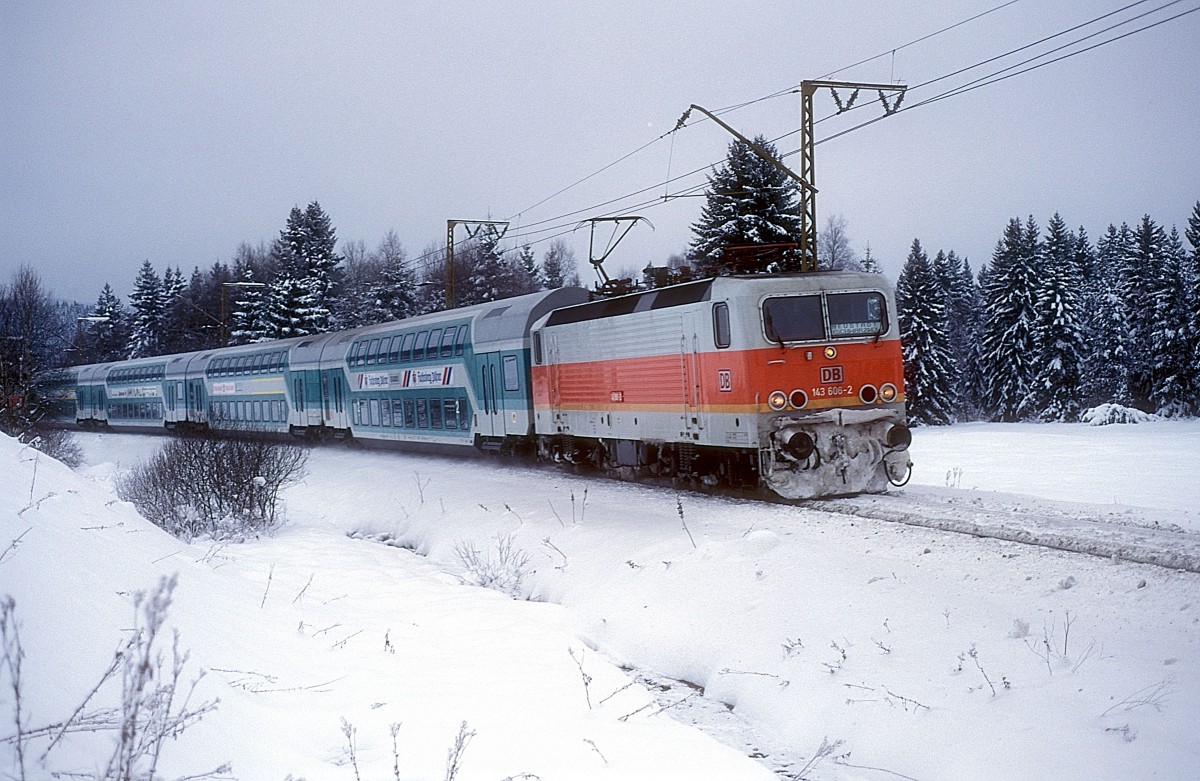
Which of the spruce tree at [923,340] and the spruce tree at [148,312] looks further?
the spruce tree at [148,312]

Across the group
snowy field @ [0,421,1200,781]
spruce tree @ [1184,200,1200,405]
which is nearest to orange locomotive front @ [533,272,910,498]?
snowy field @ [0,421,1200,781]

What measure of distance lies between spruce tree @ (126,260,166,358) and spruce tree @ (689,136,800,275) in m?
56.9

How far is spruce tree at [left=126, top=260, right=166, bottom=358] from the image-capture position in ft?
248

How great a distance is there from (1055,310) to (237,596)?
4725 cm

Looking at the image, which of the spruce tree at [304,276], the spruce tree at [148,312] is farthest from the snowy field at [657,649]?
the spruce tree at [148,312]

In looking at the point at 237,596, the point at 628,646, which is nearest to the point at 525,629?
the point at 628,646

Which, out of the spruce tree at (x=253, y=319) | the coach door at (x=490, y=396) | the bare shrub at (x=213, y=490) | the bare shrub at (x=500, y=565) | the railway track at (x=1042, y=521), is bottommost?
the bare shrub at (x=500, y=565)

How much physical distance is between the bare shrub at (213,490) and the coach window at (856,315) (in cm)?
965

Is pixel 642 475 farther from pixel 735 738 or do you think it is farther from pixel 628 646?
pixel 735 738

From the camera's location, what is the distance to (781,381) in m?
13.0

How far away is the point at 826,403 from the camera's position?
1323cm

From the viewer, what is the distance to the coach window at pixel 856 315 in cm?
1354

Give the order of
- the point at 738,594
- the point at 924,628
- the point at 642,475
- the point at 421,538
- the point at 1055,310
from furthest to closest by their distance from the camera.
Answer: the point at 1055,310
the point at 642,475
the point at 421,538
the point at 738,594
the point at 924,628

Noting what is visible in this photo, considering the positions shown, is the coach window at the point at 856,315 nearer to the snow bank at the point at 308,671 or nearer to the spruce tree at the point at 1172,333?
the snow bank at the point at 308,671
